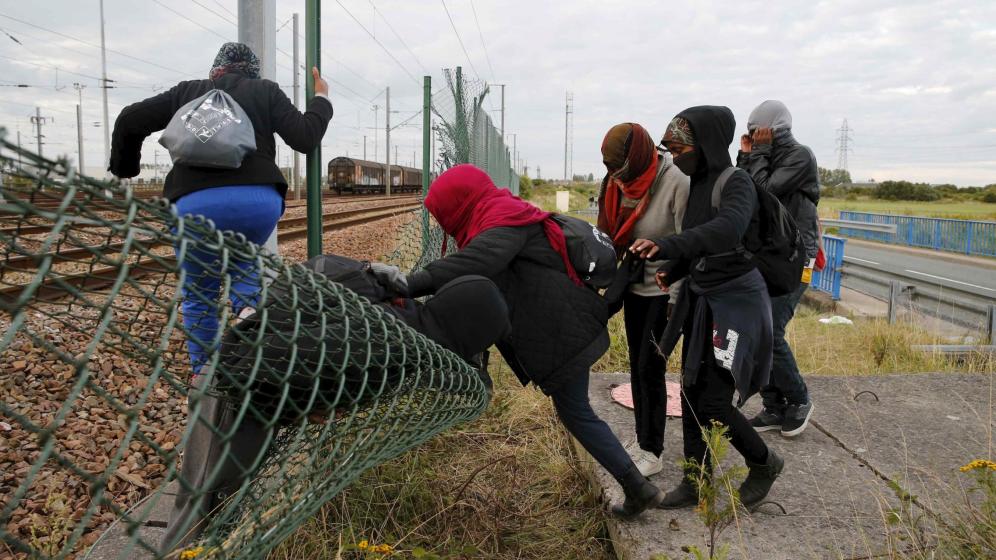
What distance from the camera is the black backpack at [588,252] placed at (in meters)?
2.83

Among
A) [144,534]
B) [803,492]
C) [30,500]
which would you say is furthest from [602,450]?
[30,500]

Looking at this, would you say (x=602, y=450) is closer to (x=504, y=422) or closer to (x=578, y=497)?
(x=578, y=497)

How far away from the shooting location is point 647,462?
3312mm

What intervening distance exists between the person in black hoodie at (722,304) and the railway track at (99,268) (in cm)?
187

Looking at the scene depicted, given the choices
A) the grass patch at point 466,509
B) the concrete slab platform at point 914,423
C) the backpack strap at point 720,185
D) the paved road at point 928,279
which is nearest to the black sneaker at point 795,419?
the concrete slab platform at point 914,423

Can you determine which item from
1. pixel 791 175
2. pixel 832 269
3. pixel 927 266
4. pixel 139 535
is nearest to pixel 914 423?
pixel 791 175

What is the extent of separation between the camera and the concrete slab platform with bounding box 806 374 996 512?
328 centimetres

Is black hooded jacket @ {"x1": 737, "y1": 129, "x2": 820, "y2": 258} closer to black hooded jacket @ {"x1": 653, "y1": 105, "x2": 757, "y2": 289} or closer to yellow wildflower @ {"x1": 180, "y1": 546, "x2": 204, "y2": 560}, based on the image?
black hooded jacket @ {"x1": 653, "y1": 105, "x2": 757, "y2": 289}

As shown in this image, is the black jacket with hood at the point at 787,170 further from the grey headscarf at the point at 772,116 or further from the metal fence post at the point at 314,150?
the metal fence post at the point at 314,150

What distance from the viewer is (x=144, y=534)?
2.85m

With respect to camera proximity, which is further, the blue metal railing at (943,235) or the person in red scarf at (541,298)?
the blue metal railing at (943,235)

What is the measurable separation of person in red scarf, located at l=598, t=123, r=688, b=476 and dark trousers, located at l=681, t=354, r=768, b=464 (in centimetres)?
35

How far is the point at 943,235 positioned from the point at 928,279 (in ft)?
44.7

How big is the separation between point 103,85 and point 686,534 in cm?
3527
